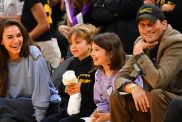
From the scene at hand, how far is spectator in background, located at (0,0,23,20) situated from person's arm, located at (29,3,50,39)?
0.22m

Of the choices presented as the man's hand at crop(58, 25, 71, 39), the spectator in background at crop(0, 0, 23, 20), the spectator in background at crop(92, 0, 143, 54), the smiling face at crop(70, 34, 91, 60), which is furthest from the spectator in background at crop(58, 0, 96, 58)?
the smiling face at crop(70, 34, 91, 60)

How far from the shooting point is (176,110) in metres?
3.44

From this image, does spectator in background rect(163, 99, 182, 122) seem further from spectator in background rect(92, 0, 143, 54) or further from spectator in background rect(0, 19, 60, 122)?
spectator in background rect(92, 0, 143, 54)

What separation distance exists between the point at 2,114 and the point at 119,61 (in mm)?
1070

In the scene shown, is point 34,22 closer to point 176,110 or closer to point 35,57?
point 35,57

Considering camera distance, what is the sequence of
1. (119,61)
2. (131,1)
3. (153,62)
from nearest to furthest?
(153,62) < (119,61) < (131,1)

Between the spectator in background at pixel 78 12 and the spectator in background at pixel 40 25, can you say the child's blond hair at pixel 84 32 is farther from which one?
the spectator in background at pixel 78 12

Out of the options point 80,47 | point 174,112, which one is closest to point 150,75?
point 174,112

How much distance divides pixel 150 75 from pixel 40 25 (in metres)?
1.72

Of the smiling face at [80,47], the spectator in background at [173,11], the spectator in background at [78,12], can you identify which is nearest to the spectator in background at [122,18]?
the spectator in background at [78,12]

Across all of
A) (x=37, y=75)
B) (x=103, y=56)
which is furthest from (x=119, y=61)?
(x=37, y=75)

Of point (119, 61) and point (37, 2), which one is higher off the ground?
point (37, 2)

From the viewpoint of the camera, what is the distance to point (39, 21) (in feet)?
17.1

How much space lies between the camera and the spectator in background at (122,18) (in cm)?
505
